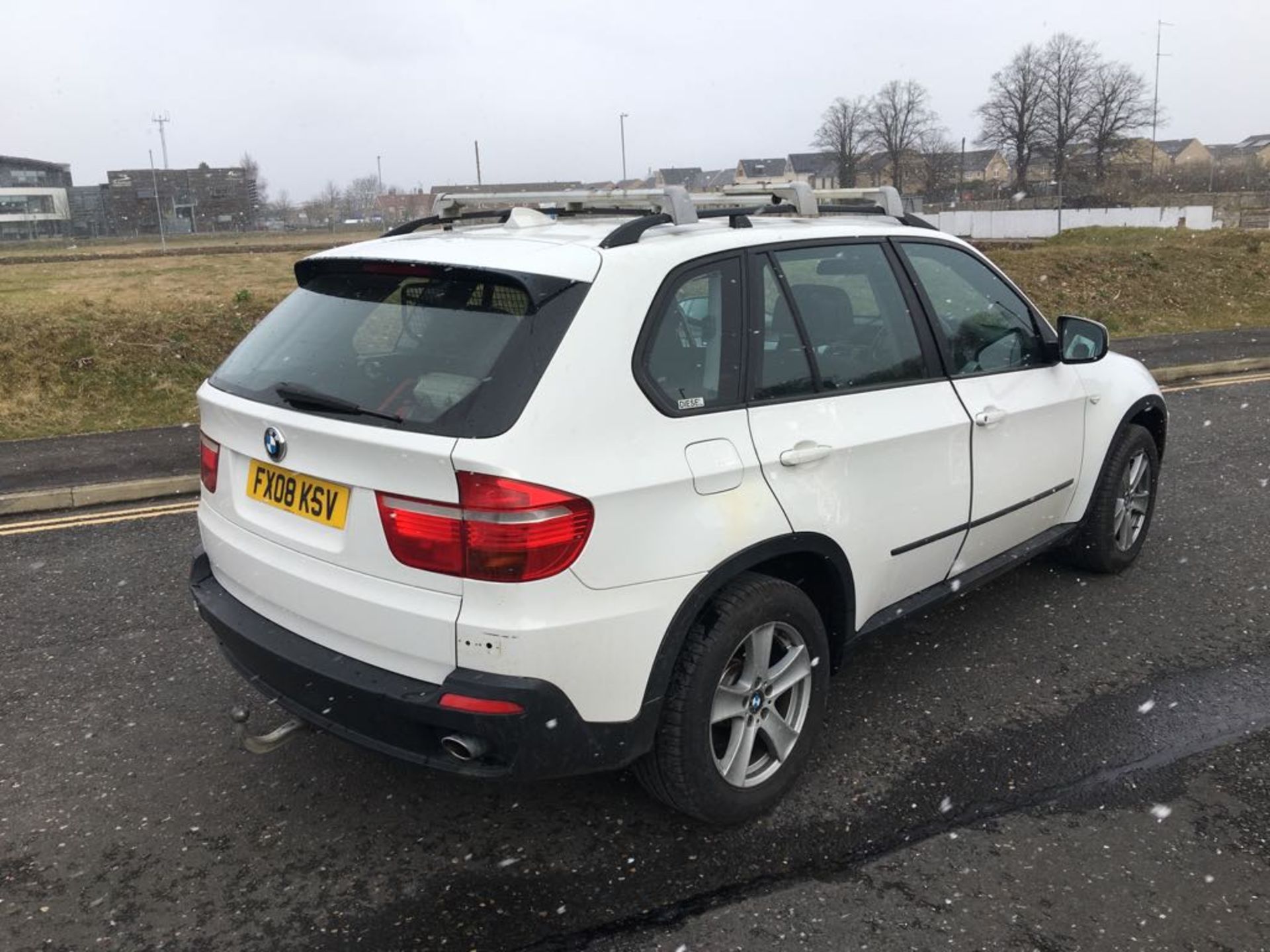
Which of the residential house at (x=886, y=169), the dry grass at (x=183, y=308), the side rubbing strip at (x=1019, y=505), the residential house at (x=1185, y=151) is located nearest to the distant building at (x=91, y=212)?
the dry grass at (x=183, y=308)

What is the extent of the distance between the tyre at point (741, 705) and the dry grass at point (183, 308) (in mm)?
8333

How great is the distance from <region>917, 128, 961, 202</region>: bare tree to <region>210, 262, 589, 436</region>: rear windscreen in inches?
2941

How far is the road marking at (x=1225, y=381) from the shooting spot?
10.7 metres

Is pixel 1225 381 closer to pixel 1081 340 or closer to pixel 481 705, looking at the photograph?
pixel 1081 340

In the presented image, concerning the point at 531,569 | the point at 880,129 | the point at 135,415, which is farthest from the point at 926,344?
the point at 880,129

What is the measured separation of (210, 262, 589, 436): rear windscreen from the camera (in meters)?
2.53

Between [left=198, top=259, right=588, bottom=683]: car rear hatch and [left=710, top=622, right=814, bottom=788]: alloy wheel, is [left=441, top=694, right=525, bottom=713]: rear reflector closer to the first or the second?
[left=198, top=259, right=588, bottom=683]: car rear hatch

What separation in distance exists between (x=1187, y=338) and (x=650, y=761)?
1389cm

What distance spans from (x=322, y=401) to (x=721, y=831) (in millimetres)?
1722

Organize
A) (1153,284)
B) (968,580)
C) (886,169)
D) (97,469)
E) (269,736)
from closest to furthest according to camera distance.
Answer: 1. (269,736)
2. (968,580)
3. (97,469)
4. (1153,284)
5. (886,169)

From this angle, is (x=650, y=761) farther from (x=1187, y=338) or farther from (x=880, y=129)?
(x=880, y=129)

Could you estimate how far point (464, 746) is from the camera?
8.30 ft

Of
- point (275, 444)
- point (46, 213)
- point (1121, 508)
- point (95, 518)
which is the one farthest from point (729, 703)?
point (46, 213)

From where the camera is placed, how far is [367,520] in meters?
2.61
